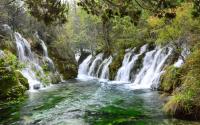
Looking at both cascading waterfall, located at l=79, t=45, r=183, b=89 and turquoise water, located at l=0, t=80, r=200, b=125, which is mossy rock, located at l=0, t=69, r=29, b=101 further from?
cascading waterfall, located at l=79, t=45, r=183, b=89

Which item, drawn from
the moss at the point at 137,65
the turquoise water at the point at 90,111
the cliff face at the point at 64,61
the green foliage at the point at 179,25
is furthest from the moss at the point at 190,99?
the cliff face at the point at 64,61

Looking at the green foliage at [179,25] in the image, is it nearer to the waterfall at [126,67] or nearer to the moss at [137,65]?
the moss at [137,65]

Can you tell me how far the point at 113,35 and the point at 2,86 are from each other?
24.4 metres

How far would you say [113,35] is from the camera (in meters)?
39.3

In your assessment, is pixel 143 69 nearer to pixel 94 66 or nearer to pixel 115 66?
pixel 115 66

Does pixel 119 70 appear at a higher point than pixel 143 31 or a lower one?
lower

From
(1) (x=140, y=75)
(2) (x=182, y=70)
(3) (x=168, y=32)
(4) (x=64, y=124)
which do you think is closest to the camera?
(4) (x=64, y=124)

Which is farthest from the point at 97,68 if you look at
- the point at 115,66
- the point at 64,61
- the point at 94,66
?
the point at 115,66

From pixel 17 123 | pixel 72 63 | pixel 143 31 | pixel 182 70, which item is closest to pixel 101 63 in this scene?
pixel 72 63

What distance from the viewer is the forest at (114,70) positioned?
8.30 meters

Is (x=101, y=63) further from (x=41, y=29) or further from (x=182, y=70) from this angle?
(x=182, y=70)

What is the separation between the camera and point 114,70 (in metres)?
28.5

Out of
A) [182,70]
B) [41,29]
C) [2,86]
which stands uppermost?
[41,29]

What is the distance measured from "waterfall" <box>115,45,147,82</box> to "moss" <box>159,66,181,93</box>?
7.15m
